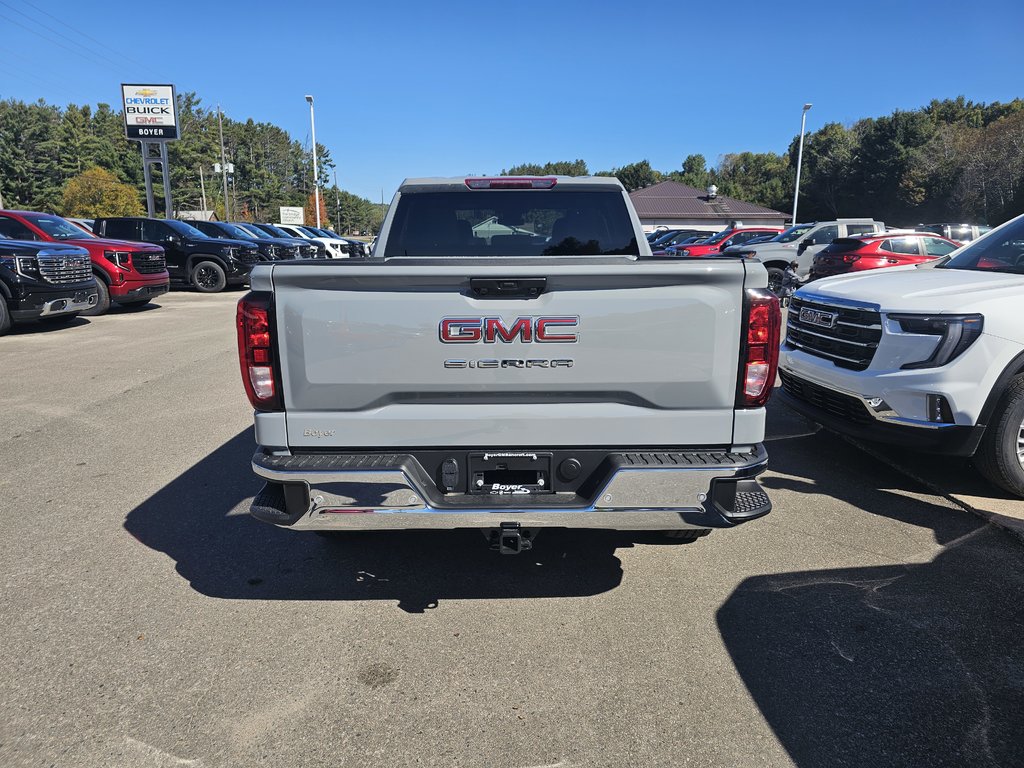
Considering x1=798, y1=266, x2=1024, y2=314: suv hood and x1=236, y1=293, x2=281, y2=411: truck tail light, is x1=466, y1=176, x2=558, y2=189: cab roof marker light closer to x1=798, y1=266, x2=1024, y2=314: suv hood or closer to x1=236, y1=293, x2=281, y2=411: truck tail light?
x1=236, y1=293, x2=281, y2=411: truck tail light

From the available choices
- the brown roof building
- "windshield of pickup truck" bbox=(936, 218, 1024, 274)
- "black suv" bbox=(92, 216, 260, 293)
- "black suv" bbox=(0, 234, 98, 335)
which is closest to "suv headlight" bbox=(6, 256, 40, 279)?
"black suv" bbox=(0, 234, 98, 335)

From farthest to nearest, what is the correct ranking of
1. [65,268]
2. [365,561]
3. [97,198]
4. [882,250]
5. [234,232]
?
[97,198], [234,232], [882,250], [65,268], [365,561]

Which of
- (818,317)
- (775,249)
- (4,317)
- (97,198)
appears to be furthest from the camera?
(97,198)

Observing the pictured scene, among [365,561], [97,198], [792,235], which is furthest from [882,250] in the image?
[97,198]

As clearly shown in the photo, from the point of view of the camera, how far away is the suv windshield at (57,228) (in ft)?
42.4

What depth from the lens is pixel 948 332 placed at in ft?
13.8

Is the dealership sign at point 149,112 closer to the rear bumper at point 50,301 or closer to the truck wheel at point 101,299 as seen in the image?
the truck wheel at point 101,299

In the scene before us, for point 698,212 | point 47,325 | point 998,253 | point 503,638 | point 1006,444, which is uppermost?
point 698,212

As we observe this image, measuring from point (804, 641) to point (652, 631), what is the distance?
644mm

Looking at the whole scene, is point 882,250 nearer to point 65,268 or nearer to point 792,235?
point 792,235

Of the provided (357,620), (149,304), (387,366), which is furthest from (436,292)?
(149,304)

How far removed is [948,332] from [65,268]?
12.3 metres

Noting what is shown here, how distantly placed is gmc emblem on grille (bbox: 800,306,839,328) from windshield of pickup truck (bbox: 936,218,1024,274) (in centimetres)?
136

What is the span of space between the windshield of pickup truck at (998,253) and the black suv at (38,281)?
1204cm
